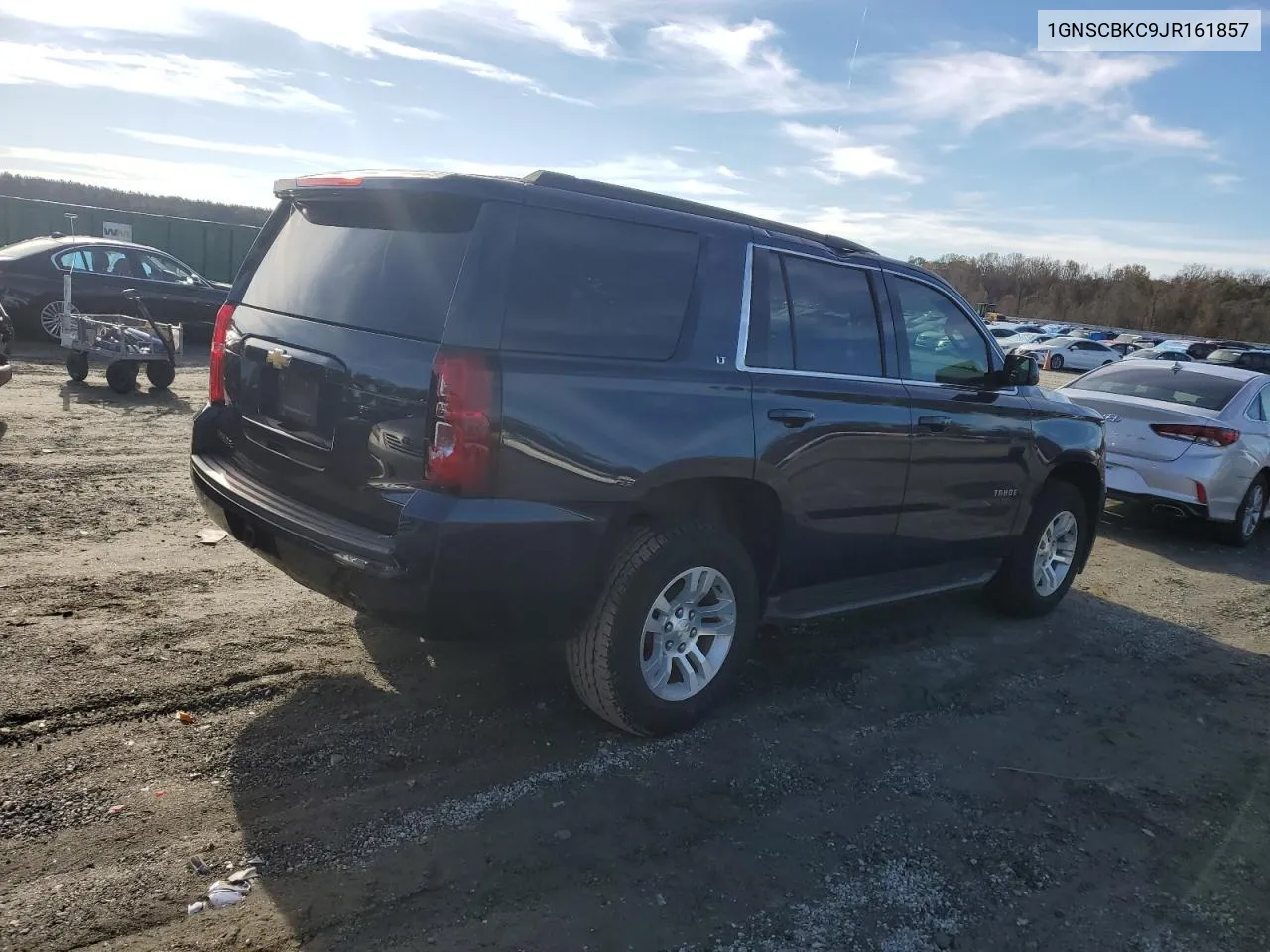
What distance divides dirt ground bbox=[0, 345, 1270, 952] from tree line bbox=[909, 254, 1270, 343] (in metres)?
68.2

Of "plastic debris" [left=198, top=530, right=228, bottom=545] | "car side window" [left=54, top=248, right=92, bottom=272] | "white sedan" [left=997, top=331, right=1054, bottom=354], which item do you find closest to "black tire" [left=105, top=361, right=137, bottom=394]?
Answer: "car side window" [left=54, top=248, right=92, bottom=272]

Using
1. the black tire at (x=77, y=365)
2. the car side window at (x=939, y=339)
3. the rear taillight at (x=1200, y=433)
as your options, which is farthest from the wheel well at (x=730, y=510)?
the black tire at (x=77, y=365)

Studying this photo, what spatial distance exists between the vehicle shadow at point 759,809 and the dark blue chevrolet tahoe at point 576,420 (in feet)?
1.38

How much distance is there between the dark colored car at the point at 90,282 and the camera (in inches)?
533

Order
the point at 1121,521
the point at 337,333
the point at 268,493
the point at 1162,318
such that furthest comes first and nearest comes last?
the point at 1162,318
the point at 1121,521
the point at 268,493
the point at 337,333

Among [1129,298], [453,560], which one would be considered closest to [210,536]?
[453,560]

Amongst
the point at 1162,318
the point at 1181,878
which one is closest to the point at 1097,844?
the point at 1181,878

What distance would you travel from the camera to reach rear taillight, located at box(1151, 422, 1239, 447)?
27.0 ft

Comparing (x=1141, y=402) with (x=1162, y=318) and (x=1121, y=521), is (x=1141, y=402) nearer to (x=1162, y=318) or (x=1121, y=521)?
(x=1121, y=521)

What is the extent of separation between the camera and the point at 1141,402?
28.3 feet

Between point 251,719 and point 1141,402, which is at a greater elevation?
point 1141,402

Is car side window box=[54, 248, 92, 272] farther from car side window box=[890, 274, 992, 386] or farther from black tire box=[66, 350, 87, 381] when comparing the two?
car side window box=[890, 274, 992, 386]

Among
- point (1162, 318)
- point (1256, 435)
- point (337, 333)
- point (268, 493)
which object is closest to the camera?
point (337, 333)

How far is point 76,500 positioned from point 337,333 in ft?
12.6
